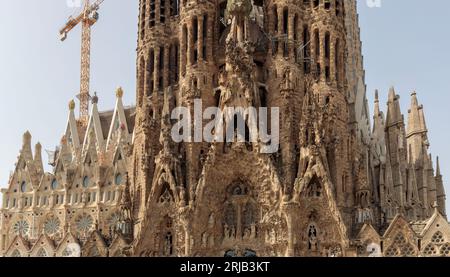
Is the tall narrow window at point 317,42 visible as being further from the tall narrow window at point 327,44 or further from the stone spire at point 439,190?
the stone spire at point 439,190

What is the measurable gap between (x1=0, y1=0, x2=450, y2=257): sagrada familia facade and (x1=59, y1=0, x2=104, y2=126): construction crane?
32.3m

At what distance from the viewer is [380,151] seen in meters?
73.9

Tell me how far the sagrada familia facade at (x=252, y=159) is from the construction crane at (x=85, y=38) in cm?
3225

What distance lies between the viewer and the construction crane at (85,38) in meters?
Answer: 94.1

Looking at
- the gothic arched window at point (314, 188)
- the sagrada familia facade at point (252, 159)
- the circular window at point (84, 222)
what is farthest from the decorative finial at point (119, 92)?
the gothic arched window at point (314, 188)

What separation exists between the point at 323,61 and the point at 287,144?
6562mm

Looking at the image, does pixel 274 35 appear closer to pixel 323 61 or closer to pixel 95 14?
pixel 323 61

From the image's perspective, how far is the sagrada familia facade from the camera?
166 feet

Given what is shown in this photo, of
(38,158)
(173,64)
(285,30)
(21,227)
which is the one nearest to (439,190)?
(285,30)

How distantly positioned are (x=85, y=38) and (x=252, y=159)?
4974 cm

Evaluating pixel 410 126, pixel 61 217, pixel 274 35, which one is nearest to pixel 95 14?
pixel 61 217

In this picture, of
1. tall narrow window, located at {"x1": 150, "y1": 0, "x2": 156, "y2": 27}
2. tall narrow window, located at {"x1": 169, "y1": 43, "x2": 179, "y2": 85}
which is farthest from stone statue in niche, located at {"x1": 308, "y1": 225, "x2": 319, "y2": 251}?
tall narrow window, located at {"x1": 150, "y1": 0, "x2": 156, "y2": 27}

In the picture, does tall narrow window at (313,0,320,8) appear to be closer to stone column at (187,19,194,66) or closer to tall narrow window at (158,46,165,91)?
stone column at (187,19,194,66)
